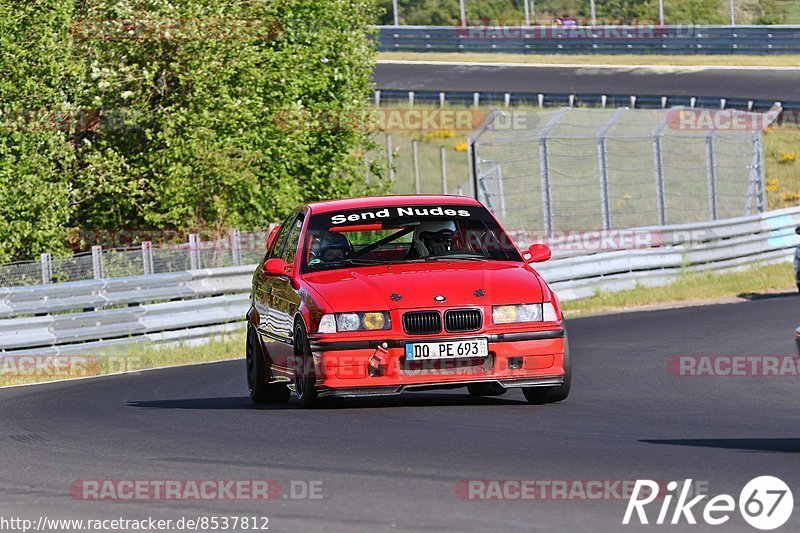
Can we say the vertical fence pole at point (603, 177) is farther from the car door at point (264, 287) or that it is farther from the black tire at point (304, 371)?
the black tire at point (304, 371)

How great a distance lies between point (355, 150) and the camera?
101 feet

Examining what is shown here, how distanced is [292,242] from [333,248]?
0.77m

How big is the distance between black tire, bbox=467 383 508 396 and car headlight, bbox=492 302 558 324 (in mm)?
448

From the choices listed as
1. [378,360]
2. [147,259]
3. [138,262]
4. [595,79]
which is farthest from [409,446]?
[595,79]

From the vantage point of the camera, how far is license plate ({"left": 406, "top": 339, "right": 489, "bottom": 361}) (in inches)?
400

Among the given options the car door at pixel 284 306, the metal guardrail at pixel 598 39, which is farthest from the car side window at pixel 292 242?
the metal guardrail at pixel 598 39

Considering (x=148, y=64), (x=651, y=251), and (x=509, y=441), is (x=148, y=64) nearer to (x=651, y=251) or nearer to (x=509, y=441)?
(x=651, y=251)

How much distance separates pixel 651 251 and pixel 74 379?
1163 cm

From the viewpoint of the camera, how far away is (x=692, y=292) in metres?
24.2

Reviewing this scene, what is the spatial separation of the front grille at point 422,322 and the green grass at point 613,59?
42.1 metres

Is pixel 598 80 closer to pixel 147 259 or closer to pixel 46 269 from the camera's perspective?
pixel 147 259

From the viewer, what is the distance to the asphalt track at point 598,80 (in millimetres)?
46219

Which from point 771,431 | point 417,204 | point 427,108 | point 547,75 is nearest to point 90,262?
point 417,204
